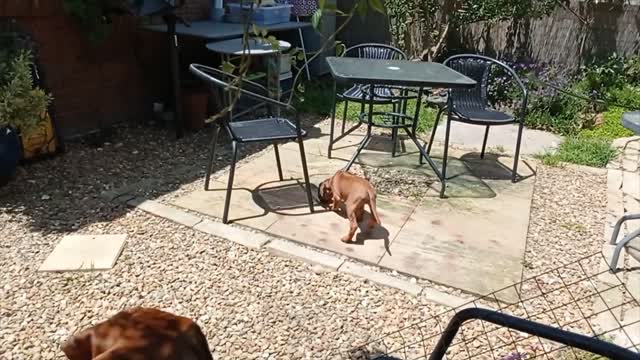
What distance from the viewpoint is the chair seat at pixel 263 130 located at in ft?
9.65

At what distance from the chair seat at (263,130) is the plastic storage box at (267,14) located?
2.39 meters

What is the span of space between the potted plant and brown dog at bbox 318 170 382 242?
1.91 m

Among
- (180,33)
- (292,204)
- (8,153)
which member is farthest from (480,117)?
(8,153)

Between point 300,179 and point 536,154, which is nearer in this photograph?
point 300,179

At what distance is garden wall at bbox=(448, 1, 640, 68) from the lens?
5.86 metres

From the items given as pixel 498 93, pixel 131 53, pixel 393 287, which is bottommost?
pixel 393 287

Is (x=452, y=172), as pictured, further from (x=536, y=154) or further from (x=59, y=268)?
(x=59, y=268)

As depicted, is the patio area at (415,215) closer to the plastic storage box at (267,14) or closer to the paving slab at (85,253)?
the paving slab at (85,253)

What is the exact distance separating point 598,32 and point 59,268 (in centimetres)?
623

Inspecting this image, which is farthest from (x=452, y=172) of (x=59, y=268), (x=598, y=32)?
(x=598, y=32)

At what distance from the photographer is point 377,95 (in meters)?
4.21

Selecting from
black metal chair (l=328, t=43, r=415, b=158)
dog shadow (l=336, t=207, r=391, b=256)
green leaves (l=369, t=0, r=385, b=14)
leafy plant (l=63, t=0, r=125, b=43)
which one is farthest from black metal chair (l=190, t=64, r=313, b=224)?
green leaves (l=369, t=0, r=385, b=14)

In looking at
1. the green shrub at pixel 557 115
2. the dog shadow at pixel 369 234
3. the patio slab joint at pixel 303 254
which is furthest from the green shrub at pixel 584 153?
the patio slab joint at pixel 303 254

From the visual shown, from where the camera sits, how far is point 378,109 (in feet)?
17.5
